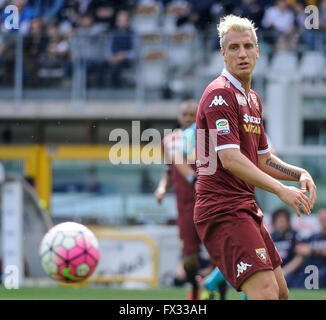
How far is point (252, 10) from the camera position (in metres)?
14.1

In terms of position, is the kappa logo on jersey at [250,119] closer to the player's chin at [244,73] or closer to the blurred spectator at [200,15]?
the player's chin at [244,73]

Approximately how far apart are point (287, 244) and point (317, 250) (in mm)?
481

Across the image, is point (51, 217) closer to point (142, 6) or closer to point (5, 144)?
point (5, 144)

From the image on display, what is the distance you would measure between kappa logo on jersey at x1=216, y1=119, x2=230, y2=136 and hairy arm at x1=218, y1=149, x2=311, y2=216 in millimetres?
108

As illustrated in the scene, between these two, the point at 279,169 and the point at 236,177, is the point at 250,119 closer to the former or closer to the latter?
the point at 236,177

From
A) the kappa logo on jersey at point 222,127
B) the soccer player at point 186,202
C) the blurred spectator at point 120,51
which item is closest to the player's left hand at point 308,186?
the kappa logo on jersey at point 222,127

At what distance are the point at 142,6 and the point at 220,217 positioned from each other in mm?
11845

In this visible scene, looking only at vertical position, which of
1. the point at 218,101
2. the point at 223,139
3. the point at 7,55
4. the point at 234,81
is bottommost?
the point at 223,139

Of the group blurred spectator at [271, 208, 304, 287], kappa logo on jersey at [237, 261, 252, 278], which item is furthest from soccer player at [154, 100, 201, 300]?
blurred spectator at [271, 208, 304, 287]

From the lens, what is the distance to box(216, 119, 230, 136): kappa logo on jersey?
4.48 metres

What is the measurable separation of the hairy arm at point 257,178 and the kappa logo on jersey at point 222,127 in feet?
0.35

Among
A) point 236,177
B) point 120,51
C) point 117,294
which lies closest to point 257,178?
point 236,177

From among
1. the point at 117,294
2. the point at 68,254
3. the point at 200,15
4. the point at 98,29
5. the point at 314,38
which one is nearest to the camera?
the point at 68,254

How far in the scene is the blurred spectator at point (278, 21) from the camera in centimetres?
1409
